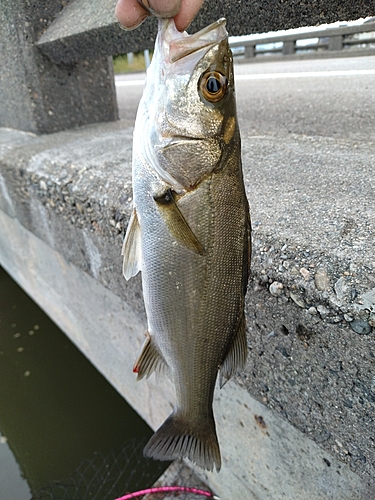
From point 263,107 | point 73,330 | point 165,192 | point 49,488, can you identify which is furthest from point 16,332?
point 165,192

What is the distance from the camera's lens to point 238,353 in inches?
46.3

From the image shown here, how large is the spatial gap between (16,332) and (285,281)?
3534 millimetres

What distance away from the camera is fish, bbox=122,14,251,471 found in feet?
3.67

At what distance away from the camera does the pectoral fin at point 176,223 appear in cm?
112

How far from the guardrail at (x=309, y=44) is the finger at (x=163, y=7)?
4276 millimetres

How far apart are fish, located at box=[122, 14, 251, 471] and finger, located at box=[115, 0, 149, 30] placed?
6 cm

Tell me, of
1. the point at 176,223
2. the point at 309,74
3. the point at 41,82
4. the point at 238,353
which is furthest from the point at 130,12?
the point at 309,74

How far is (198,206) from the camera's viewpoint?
1139 mm

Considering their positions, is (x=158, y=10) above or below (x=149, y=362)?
above

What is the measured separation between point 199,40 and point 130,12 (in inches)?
7.9

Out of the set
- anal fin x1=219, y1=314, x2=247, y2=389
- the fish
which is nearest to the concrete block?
the fish

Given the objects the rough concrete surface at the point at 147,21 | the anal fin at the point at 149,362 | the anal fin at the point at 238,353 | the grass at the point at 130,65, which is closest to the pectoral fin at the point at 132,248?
the anal fin at the point at 149,362

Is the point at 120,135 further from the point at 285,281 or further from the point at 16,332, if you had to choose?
the point at 16,332

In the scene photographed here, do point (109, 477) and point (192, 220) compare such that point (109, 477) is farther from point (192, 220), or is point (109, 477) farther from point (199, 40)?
point (199, 40)
